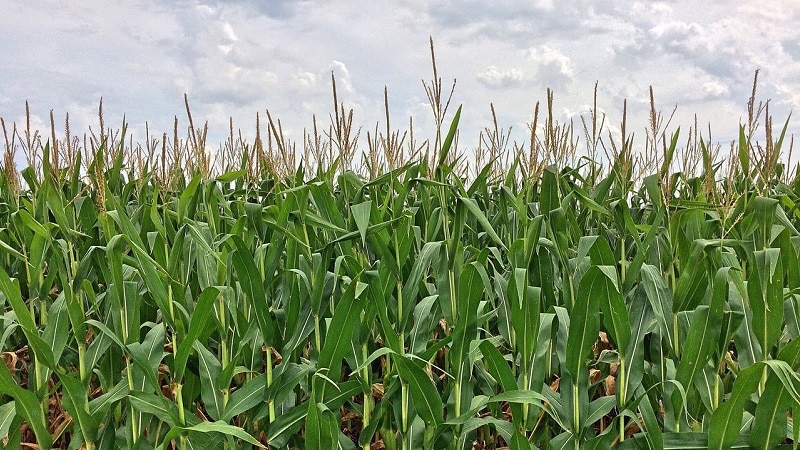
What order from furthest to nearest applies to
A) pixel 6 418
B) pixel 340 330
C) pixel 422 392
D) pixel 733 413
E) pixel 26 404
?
pixel 6 418 < pixel 26 404 < pixel 340 330 < pixel 422 392 < pixel 733 413

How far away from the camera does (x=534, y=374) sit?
8.04 ft

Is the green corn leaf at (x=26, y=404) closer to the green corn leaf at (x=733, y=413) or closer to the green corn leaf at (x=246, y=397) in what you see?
the green corn leaf at (x=246, y=397)

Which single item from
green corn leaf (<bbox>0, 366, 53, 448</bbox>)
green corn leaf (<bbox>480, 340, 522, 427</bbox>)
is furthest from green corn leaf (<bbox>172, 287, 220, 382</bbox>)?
green corn leaf (<bbox>480, 340, 522, 427</bbox>)

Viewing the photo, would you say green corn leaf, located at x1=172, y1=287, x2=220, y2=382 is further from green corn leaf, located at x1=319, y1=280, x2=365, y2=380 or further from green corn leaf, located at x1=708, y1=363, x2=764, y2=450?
green corn leaf, located at x1=708, y1=363, x2=764, y2=450

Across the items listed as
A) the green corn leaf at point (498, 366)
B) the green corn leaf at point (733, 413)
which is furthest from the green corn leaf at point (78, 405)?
the green corn leaf at point (733, 413)

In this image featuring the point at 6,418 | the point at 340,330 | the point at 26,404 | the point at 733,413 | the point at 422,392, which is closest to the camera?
the point at 733,413

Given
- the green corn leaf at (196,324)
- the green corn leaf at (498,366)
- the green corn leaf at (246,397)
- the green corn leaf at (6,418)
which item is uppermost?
the green corn leaf at (196,324)

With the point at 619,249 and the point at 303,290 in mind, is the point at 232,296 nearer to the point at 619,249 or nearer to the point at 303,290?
the point at 303,290

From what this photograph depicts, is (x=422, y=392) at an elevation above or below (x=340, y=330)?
below

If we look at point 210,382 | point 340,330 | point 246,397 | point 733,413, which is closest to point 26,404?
point 210,382

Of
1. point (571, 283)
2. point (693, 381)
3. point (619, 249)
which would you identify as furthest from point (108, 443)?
point (619, 249)

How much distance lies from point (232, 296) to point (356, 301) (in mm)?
534

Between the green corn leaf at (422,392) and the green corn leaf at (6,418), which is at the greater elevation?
the green corn leaf at (422,392)

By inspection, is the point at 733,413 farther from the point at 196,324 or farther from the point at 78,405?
the point at 78,405
